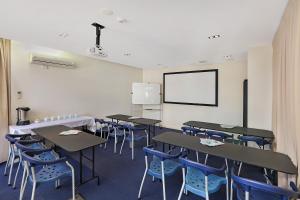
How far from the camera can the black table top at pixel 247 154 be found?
167cm

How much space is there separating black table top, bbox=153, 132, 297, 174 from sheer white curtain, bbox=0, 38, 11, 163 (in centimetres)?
338

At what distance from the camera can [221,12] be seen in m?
2.06

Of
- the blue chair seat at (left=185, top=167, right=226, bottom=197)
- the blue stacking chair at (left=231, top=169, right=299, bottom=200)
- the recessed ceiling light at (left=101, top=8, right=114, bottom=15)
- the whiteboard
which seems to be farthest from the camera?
the whiteboard

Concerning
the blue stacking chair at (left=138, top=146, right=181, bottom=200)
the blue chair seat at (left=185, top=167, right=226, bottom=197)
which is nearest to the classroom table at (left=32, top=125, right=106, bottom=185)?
the blue stacking chair at (left=138, top=146, right=181, bottom=200)

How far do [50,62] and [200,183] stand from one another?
14.7 feet

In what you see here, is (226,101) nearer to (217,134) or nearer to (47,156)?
(217,134)

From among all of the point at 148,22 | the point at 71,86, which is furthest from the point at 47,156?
the point at 148,22

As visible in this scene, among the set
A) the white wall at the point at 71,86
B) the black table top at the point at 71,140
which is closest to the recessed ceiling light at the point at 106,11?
the black table top at the point at 71,140

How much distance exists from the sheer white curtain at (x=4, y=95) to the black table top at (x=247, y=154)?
11.1 ft

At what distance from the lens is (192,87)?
5.94m

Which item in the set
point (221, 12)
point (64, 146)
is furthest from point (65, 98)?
point (221, 12)

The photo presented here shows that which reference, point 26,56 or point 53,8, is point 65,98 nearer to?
point 26,56

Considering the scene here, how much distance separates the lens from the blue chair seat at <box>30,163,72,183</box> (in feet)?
6.34

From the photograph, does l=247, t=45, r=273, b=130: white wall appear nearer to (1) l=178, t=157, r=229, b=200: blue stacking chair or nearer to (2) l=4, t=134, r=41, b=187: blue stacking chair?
(1) l=178, t=157, r=229, b=200: blue stacking chair
